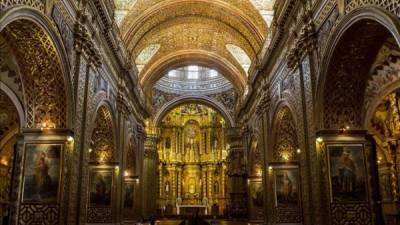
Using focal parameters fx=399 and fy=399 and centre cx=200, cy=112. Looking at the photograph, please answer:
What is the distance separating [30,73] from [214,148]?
2987 cm

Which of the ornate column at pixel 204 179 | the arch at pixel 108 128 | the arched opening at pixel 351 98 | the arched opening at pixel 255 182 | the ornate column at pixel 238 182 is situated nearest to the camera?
the arched opening at pixel 351 98

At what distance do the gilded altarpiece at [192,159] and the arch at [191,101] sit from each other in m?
6.19

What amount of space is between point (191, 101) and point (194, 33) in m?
9.04

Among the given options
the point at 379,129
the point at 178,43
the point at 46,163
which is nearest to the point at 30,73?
the point at 46,163

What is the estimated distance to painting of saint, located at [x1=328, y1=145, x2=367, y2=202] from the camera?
9.43 metres

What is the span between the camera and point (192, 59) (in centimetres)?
2547

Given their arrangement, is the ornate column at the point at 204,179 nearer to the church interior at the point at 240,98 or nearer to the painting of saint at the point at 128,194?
the church interior at the point at 240,98

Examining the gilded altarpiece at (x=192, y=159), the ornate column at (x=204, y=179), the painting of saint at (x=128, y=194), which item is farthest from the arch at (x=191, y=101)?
the painting of saint at (x=128, y=194)

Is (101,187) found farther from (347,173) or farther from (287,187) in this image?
(347,173)

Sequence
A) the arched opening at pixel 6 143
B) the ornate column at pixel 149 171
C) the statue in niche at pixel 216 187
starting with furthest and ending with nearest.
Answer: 1. the statue in niche at pixel 216 187
2. the ornate column at pixel 149 171
3. the arched opening at pixel 6 143

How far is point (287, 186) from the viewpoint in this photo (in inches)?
612

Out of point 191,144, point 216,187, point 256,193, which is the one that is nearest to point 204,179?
point 216,187

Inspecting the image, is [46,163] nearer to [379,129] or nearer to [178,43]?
[379,129]

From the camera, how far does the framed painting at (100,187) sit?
49.3 ft
